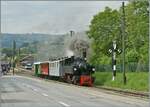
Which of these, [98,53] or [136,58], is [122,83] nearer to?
[136,58]

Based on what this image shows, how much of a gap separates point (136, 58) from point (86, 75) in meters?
26.0

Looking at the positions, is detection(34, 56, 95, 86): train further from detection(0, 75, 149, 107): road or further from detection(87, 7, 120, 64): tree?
detection(87, 7, 120, 64): tree

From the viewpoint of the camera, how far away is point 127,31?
238 ft

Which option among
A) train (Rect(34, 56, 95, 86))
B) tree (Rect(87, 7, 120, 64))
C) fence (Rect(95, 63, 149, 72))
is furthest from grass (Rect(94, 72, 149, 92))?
tree (Rect(87, 7, 120, 64))

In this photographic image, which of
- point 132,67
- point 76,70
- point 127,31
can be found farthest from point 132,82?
point 127,31

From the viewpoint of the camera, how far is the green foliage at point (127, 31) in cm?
6401

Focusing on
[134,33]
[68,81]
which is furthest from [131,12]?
[68,81]

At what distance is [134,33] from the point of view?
6631 centimetres

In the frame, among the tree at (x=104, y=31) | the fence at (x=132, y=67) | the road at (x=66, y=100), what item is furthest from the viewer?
the tree at (x=104, y=31)

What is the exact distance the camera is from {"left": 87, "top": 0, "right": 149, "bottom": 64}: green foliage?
64.0m

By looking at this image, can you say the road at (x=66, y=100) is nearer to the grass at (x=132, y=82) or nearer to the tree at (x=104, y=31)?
the grass at (x=132, y=82)

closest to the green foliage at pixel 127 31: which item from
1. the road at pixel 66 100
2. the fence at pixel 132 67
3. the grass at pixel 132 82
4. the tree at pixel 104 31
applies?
the tree at pixel 104 31

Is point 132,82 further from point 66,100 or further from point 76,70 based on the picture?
point 66,100

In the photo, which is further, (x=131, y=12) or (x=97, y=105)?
(x=131, y=12)
